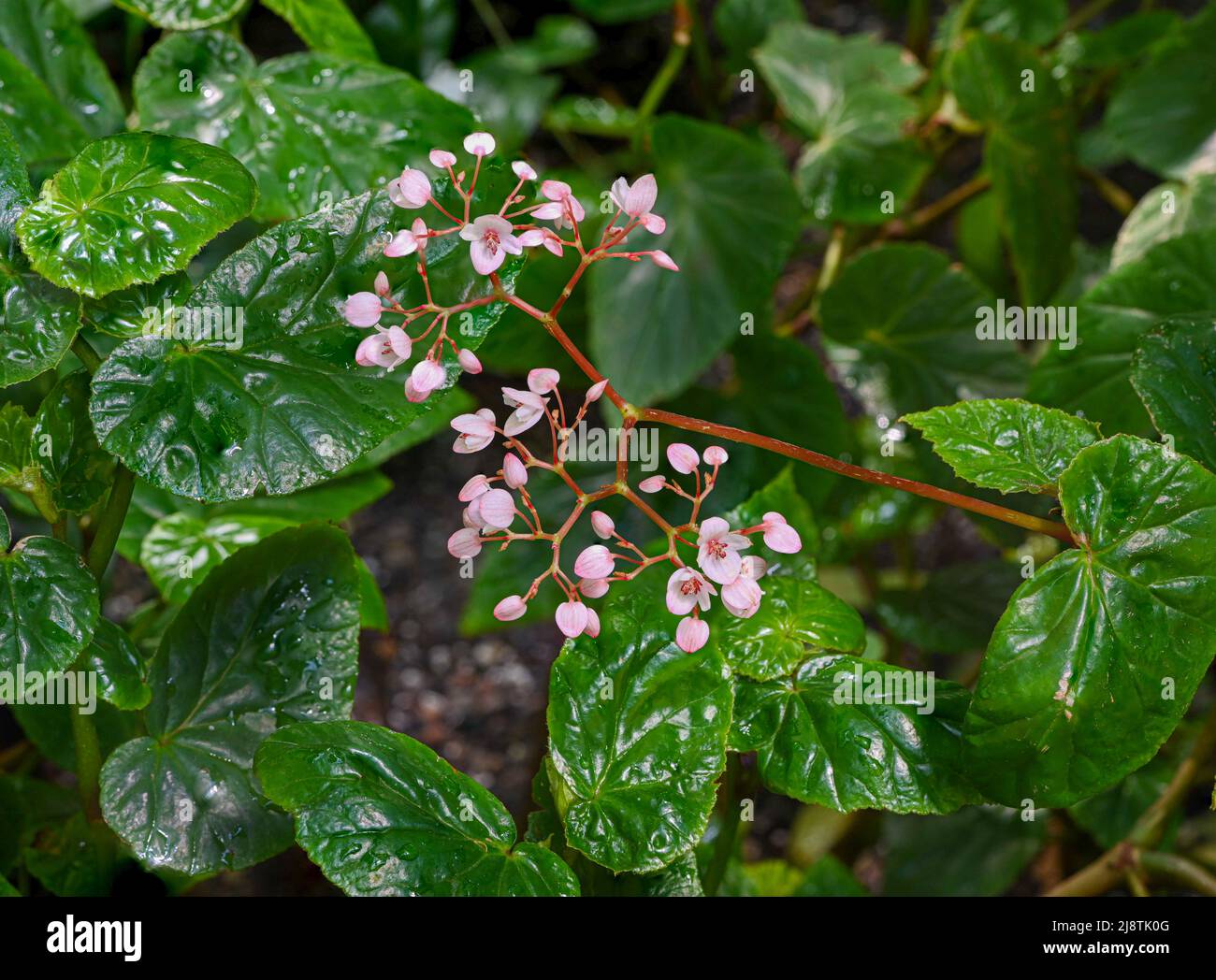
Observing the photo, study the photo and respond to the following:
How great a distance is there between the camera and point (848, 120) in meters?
1.15

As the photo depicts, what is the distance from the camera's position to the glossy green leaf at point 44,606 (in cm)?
57

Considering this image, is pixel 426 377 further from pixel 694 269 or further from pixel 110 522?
pixel 694 269

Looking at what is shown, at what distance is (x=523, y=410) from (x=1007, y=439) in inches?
11.1

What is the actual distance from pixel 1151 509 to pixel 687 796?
29 centimetres

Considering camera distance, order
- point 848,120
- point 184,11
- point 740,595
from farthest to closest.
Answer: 1. point 848,120
2. point 184,11
3. point 740,595

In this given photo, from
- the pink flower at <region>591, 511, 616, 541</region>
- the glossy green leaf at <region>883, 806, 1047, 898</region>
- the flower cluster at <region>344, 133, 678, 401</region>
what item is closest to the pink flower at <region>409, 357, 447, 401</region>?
the flower cluster at <region>344, 133, 678, 401</region>

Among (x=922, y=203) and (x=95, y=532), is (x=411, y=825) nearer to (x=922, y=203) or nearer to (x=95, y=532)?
(x=95, y=532)

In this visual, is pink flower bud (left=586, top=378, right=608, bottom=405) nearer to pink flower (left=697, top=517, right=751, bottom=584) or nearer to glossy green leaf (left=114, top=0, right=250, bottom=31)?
pink flower (left=697, top=517, right=751, bottom=584)

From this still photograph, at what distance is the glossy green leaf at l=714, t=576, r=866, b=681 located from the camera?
0.65 meters

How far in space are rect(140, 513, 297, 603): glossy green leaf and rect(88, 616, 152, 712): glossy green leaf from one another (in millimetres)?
150

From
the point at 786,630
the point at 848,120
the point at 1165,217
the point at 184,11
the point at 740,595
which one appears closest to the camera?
the point at 740,595

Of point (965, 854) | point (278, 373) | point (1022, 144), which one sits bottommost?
point (965, 854)

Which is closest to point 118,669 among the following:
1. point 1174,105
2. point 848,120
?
point 848,120
